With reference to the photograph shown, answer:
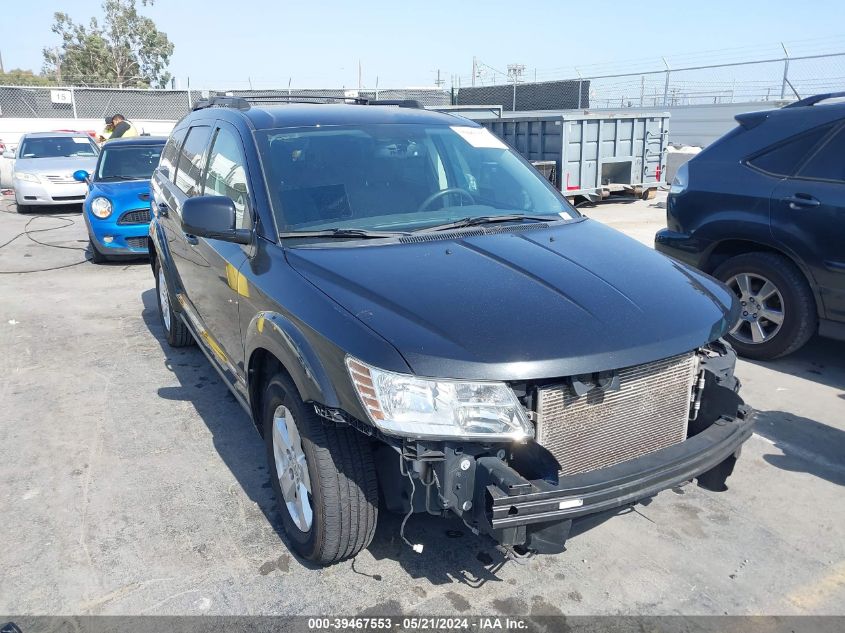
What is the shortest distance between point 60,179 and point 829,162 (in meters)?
12.6

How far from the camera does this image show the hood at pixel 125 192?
8867 mm

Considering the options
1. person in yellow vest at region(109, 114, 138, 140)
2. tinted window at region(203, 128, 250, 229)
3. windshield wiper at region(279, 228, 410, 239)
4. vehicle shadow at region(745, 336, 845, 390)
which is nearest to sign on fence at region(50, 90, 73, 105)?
person in yellow vest at region(109, 114, 138, 140)

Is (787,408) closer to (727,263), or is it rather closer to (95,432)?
(727,263)

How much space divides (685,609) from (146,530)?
7.82 feet

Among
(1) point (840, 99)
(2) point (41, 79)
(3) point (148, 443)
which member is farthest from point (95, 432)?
(2) point (41, 79)

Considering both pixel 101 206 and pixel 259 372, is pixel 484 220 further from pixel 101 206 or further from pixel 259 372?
pixel 101 206

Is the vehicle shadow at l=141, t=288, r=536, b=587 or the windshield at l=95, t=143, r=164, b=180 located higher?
the windshield at l=95, t=143, r=164, b=180

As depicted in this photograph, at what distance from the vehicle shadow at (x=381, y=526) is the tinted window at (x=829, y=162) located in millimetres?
3473

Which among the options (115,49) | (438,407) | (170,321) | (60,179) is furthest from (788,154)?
(115,49)

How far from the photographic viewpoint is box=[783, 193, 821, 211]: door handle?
4.82 metres

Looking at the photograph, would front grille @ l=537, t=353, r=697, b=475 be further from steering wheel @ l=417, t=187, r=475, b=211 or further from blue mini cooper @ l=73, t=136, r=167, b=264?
blue mini cooper @ l=73, t=136, r=167, b=264

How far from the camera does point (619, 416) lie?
2650mm

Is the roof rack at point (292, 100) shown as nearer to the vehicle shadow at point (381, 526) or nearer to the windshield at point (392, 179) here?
the windshield at point (392, 179)

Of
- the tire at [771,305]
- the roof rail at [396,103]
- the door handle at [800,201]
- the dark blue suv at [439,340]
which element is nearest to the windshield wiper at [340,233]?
the dark blue suv at [439,340]
